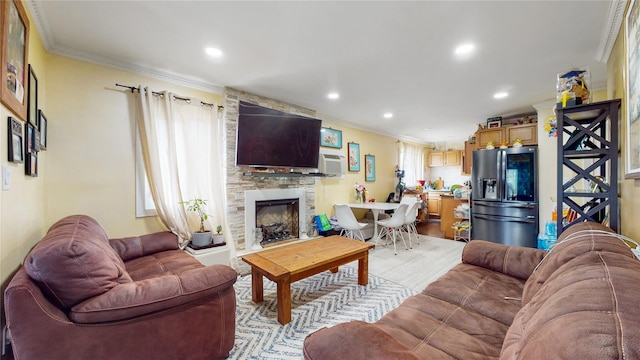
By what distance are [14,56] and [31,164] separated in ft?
2.42

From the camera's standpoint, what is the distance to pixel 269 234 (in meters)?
3.81

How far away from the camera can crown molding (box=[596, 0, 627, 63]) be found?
1.69 meters

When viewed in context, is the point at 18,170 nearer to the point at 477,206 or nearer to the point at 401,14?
the point at 401,14

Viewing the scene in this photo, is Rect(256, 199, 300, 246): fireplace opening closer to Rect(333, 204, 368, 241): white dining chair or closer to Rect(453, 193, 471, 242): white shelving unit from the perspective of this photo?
Rect(333, 204, 368, 241): white dining chair

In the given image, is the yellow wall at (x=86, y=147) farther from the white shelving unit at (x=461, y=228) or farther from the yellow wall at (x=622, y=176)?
the white shelving unit at (x=461, y=228)

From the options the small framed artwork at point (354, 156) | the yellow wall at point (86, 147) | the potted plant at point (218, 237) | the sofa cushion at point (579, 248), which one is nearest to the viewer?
the sofa cushion at point (579, 248)

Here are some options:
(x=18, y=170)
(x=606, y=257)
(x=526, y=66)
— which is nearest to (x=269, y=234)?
(x=18, y=170)

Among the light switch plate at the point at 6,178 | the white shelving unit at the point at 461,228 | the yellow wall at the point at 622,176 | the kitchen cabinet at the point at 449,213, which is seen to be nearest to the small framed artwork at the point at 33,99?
the light switch plate at the point at 6,178

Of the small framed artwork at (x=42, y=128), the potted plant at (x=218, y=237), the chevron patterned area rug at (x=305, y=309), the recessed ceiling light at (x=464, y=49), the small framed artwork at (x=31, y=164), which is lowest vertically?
the chevron patterned area rug at (x=305, y=309)

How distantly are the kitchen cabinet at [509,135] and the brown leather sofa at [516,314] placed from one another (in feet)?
9.68

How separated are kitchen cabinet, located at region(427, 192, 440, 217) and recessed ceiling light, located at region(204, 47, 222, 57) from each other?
21.0ft

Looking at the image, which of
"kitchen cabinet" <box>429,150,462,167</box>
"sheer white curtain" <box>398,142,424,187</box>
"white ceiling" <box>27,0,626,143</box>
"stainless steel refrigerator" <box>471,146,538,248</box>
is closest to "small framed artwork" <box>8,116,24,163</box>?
"white ceiling" <box>27,0,626,143</box>

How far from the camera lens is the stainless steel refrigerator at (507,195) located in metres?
3.74

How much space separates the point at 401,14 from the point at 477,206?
3.57m
